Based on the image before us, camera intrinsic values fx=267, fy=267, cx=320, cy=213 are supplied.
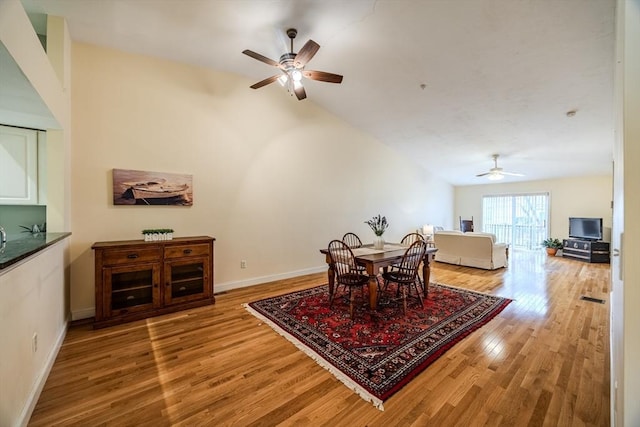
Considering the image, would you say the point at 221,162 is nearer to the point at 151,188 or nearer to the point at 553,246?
the point at 151,188

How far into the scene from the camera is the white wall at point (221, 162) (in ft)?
10.7

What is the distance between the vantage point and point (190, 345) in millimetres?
2574

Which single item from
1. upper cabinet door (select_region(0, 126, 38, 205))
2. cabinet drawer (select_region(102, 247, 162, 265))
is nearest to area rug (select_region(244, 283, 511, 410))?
cabinet drawer (select_region(102, 247, 162, 265))

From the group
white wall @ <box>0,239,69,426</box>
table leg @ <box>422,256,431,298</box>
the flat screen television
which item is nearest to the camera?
white wall @ <box>0,239,69,426</box>

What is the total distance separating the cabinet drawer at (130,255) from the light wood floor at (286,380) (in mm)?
729

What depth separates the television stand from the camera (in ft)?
21.0

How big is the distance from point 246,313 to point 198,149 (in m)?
2.48

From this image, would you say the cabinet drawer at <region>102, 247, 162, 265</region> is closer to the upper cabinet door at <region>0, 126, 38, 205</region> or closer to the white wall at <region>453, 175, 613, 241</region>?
the upper cabinet door at <region>0, 126, 38, 205</region>

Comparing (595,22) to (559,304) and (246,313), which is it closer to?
(559,304)

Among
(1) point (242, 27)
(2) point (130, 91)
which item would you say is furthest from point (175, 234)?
(1) point (242, 27)

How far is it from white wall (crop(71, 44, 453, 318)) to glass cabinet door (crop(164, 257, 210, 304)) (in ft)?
1.87

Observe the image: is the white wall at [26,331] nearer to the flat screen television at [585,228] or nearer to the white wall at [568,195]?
the flat screen television at [585,228]

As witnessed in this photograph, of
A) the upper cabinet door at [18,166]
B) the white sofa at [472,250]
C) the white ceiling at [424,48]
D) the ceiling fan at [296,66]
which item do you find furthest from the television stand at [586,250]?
the upper cabinet door at [18,166]

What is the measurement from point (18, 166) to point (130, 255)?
1.35 m
